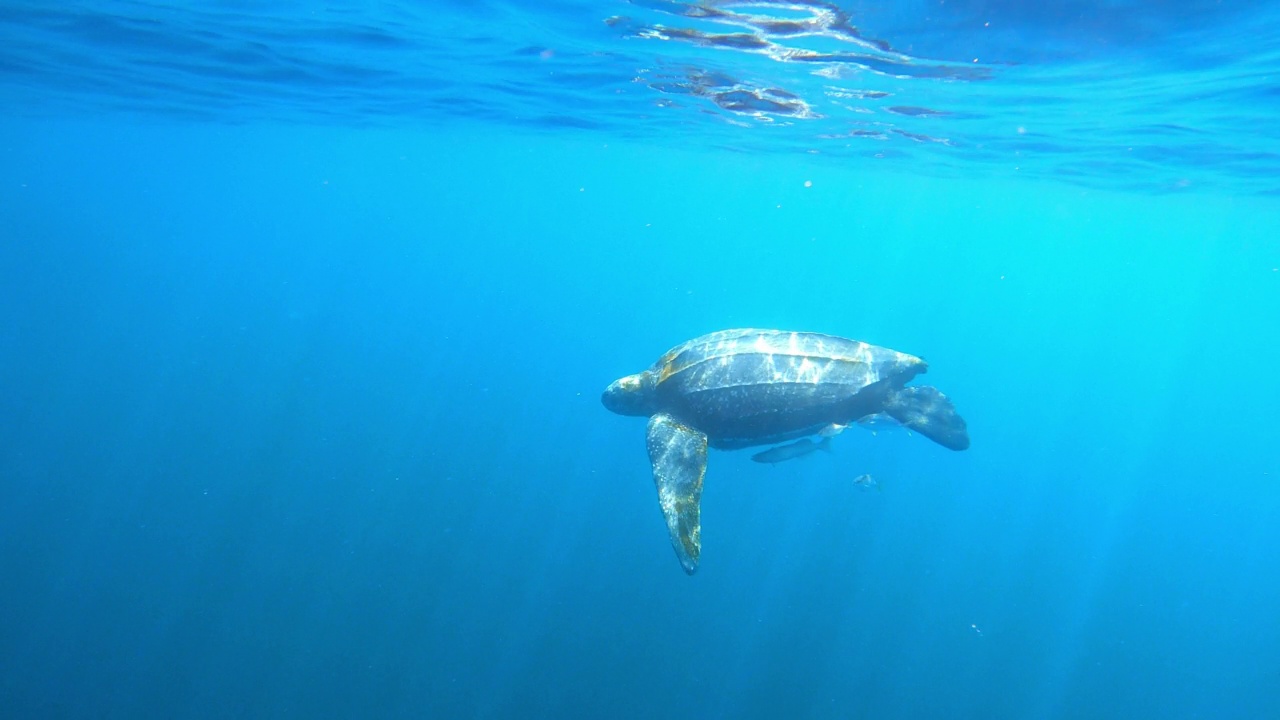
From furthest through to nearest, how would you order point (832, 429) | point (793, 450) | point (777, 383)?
1. point (793, 450)
2. point (832, 429)
3. point (777, 383)

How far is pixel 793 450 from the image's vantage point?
8500 mm

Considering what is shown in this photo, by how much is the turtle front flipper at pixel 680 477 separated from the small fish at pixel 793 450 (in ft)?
2.69

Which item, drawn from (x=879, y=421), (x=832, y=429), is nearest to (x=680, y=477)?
(x=832, y=429)

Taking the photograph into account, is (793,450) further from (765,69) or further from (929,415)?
(765,69)

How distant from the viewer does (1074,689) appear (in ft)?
47.2

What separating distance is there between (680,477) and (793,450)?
1.55m

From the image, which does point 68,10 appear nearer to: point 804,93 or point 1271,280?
point 804,93

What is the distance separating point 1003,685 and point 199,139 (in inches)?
1811

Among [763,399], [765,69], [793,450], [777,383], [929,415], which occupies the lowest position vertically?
[793,450]

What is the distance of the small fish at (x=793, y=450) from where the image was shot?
851cm

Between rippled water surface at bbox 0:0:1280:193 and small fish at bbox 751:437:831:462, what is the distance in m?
→ 5.87

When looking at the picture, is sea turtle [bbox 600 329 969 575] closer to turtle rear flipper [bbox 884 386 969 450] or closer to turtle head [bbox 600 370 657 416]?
turtle rear flipper [bbox 884 386 969 450]

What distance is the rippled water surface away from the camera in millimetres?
10047

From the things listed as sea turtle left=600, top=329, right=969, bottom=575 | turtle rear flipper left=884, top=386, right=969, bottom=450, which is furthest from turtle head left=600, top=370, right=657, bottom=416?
turtle rear flipper left=884, top=386, right=969, bottom=450
